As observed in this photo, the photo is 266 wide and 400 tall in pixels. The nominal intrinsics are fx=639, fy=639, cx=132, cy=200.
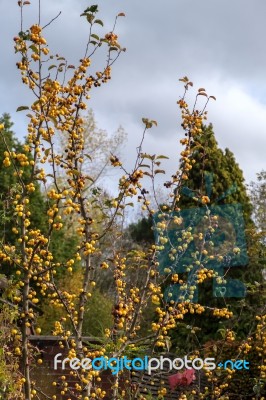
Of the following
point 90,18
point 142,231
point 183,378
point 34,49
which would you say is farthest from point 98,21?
point 142,231

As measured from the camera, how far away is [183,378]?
7727mm

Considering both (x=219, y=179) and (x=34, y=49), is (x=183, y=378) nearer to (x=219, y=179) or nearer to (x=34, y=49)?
(x=34, y=49)

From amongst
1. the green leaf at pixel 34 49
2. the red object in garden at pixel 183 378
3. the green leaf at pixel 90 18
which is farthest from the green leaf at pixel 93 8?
the red object in garden at pixel 183 378

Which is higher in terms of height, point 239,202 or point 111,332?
point 239,202

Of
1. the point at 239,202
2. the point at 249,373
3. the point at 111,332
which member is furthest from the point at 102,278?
the point at 111,332

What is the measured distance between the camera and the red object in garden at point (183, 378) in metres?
7.67

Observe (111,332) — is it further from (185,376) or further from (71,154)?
(185,376)

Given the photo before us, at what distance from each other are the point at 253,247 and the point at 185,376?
4.68m

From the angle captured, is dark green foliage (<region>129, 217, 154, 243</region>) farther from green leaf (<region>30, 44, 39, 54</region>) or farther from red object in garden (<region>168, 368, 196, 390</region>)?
green leaf (<region>30, 44, 39, 54</region>)

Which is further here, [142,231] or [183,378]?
[142,231]

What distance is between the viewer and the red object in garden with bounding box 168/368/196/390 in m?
7.67

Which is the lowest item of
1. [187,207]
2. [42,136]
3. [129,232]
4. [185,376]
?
[185,376]

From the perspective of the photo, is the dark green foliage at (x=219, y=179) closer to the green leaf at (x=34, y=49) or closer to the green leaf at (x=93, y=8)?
the green leaf at (x=93, y=8)

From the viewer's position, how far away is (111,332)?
5.26m
